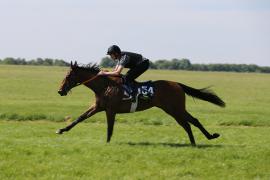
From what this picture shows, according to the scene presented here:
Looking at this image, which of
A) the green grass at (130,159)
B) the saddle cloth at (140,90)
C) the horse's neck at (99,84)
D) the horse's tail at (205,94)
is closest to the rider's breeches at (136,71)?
the saddle cloth at (140,90)

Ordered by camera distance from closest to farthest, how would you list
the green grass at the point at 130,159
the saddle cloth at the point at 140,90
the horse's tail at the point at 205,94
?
1. the green grass at the point at 130,159
2. the saddle cloth at the point at 140,90
3. the horse's tail at the point at 205,94

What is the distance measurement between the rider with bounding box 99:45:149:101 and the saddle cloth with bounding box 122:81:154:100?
0.26 feet

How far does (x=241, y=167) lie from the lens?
11438 mm

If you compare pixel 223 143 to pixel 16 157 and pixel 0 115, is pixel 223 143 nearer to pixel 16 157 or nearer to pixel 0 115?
pixel 16 157

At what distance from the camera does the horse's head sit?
14578mm

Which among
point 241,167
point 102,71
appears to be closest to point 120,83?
point 102,71

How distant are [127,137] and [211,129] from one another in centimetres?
522

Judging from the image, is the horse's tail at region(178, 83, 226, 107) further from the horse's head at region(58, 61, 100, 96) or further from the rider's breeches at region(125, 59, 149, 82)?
the horse's head at region(58, 61, 100, 96)

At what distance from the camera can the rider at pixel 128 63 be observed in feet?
46.4

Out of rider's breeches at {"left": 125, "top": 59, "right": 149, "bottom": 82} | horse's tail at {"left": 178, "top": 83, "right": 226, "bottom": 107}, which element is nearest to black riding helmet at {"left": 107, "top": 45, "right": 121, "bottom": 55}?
rider's breeches at {"left": 125, "top": 59, "right": 149, "bottom": 82}

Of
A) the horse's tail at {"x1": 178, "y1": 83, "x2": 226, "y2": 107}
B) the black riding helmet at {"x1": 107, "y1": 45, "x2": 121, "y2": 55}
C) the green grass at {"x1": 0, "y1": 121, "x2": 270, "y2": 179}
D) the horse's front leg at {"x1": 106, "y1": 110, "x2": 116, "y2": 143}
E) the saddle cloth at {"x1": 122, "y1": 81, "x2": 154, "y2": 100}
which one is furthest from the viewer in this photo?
the horse's tail at {"x1": 178, "y1": 83, "x2": 226, "y2": 107}

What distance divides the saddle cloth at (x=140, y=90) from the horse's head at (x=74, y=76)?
3.51 feet

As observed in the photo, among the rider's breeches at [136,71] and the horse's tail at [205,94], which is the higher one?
the rider's breeches at [136,71]

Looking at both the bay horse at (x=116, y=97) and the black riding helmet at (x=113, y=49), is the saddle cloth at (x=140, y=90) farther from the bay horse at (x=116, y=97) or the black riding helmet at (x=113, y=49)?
the black riding helmet at (x=113, y=49)
